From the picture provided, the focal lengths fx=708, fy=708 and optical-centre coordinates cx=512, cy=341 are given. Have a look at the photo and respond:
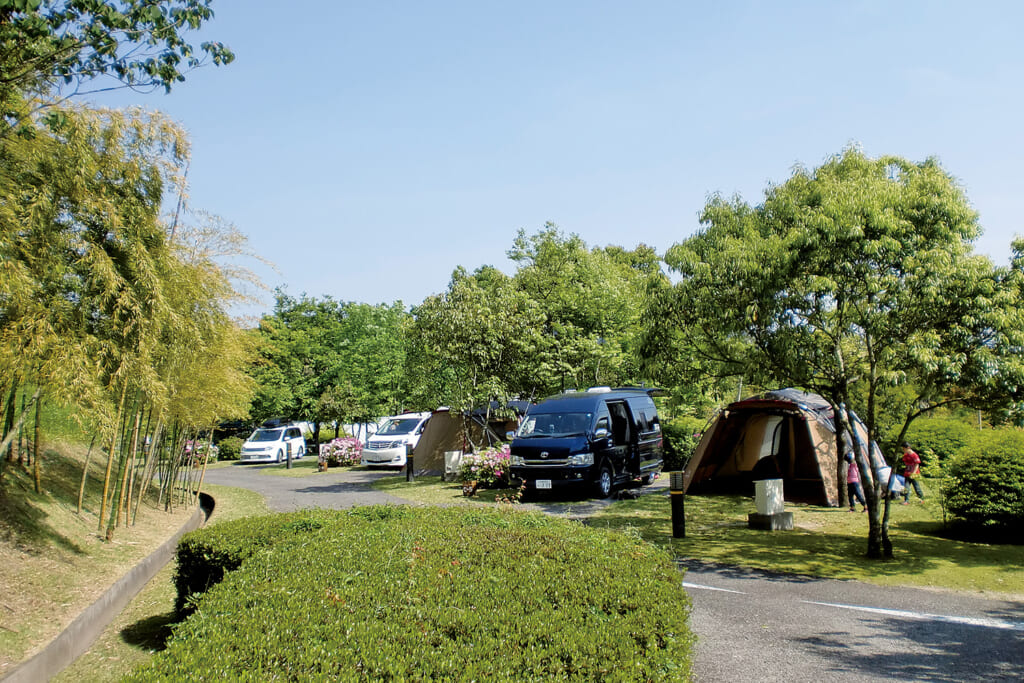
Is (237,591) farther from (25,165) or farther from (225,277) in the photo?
(225,277)

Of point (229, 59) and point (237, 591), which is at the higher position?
point (229, 59)

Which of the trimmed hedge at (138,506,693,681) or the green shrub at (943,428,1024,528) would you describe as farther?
the green shrub at (943,428,1024,528)

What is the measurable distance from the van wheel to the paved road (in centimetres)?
561

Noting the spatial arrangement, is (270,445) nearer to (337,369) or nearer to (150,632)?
(337,369)

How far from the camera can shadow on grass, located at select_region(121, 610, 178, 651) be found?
20.6 ft

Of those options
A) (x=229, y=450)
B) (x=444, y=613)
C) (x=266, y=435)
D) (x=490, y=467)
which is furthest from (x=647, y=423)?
(x=229, y=450)

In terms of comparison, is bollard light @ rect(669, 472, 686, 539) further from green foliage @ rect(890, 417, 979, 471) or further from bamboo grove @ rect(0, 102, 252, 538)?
green foliage @ rect(890, 417, 979, 471)

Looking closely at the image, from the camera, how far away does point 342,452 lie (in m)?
26.7

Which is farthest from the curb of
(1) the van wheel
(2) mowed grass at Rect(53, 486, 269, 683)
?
(1) the van wheel

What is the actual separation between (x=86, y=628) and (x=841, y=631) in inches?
262

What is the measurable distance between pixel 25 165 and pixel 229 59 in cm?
215

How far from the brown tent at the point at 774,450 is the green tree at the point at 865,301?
424 cm

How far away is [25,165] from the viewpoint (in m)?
6.68

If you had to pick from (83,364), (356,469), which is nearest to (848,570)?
(83,364)
